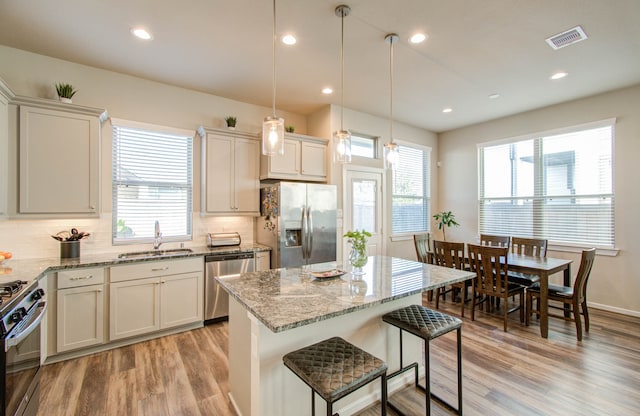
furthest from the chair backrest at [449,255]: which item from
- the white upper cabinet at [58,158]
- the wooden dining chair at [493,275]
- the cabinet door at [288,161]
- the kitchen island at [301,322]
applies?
the white upper cabinet at [58,158]

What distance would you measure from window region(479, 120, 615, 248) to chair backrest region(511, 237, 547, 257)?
649mm

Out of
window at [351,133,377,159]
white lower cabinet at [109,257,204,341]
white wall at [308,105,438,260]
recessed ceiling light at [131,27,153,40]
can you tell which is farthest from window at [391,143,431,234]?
recessed ceiling light at [131,27,153,40]

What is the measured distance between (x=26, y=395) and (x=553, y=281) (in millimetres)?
6115

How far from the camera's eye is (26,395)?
5.62 ft

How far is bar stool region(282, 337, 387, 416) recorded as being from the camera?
1.33 metres

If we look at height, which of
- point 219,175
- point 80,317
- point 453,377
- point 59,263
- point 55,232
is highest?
point 219,175

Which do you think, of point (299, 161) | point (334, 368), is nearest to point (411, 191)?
point (299, 161)

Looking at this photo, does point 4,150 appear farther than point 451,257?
No

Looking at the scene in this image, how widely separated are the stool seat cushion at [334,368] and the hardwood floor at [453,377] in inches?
32.8

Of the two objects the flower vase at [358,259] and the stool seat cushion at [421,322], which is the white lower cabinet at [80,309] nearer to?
the flower vase at [358,259]

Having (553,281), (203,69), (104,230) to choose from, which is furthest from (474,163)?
(104,230)

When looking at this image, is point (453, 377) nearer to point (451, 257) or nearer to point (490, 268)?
point (490, 268)

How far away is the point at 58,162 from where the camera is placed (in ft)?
9.48

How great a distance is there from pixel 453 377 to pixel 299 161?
3154 mm
